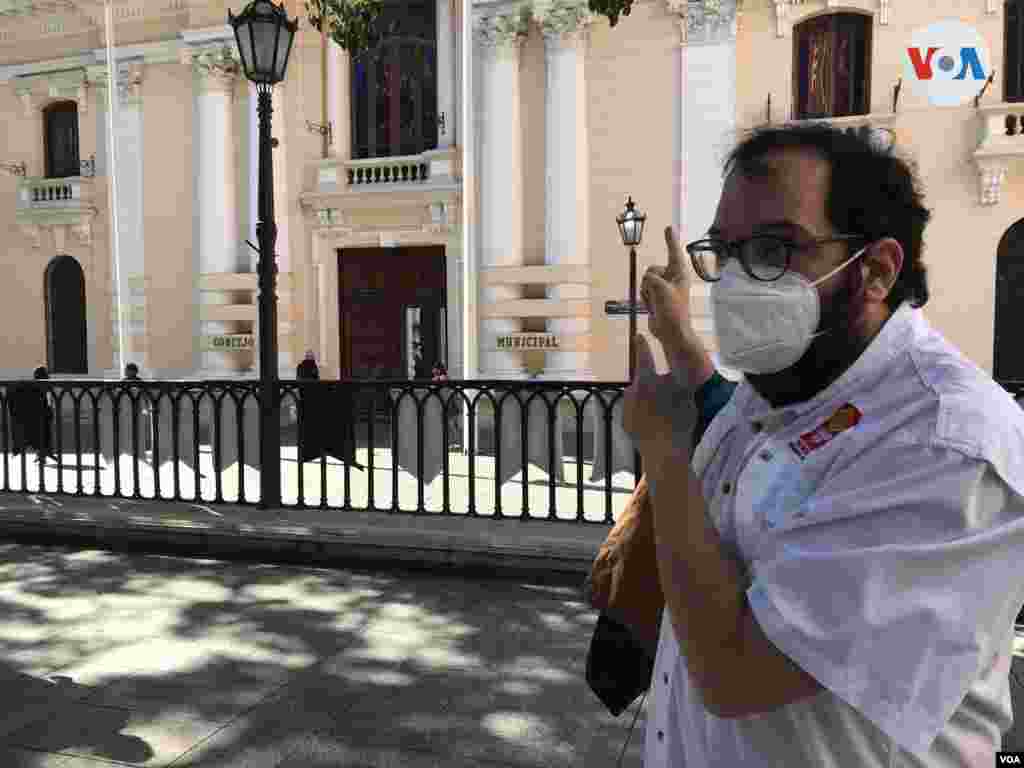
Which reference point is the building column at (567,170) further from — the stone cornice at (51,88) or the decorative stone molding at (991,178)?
the stone cornice at (51,88)

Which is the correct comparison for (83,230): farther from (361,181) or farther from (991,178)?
(991,178)

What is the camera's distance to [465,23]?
1523 centimetres

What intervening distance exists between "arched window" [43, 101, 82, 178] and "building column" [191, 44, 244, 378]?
13.4ft

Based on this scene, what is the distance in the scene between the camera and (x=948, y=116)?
13883 millimetres

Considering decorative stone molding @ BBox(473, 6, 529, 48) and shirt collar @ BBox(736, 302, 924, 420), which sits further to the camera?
decorative stone molding @ BBox(473, 6, 529, 48)

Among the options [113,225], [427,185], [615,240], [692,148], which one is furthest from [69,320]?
[692,148]

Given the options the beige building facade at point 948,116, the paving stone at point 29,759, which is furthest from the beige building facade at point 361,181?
the paving stone at point 29,759

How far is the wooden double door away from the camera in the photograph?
57.2 feet

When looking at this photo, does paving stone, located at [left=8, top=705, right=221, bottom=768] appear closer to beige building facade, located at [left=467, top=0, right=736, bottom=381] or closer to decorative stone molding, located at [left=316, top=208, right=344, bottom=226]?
beige building facade, located at [left=467, top=0, right=736, bottom=381]

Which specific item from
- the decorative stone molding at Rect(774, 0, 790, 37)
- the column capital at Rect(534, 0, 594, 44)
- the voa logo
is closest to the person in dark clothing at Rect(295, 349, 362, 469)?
the column capital at Rect(534, 0, 594, 44)

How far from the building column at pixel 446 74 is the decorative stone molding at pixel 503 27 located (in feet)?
3.24

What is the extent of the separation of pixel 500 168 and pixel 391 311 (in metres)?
3.95

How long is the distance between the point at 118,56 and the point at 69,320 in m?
6.34

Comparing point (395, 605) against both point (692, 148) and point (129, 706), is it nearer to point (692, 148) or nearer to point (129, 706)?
point (129, 706)
